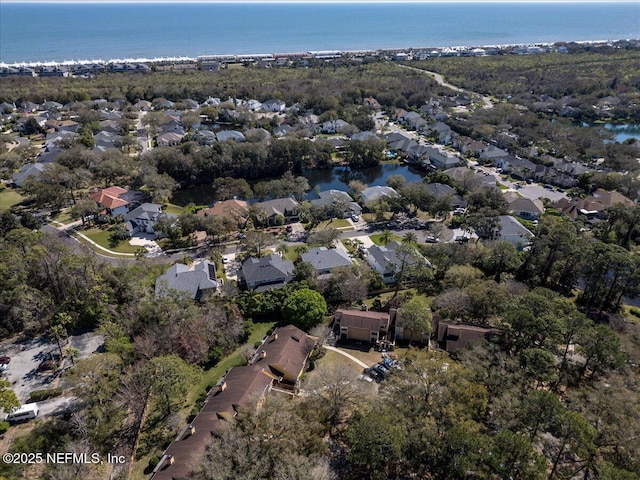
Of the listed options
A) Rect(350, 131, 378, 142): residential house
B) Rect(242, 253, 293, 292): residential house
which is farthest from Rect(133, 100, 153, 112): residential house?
Rect(242, 253, 293, 292): residential house

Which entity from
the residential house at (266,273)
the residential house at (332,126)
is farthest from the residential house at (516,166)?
the residential house at (266,273)

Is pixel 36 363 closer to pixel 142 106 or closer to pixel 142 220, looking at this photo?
pixel 142 220

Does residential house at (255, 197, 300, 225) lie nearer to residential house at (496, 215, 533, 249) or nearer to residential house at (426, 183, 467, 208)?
residential house at (426, 183, 467, 208)

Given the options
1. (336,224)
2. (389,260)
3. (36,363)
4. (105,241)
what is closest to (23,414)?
(36,363)

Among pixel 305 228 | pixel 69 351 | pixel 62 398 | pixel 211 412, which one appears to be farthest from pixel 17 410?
pixel 305 228

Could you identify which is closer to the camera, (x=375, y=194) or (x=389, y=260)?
(x=389, y=260)

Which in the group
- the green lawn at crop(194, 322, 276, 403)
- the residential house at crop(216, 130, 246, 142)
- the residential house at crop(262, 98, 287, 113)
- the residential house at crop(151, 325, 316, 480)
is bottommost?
the green lawn at crop(194, 322, 276, 403)
